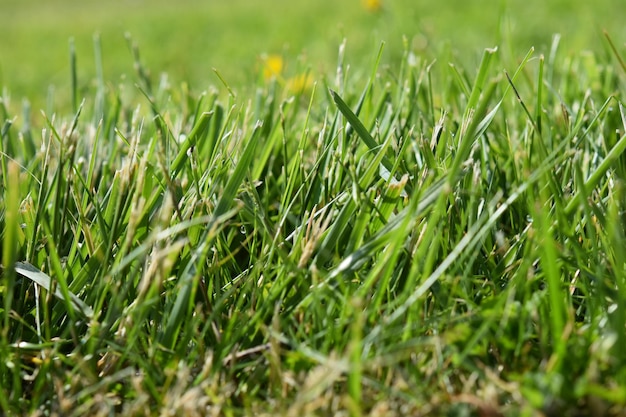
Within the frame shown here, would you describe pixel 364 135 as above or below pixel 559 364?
above

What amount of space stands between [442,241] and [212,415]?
0.36 meters

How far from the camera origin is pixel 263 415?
0.66 meters

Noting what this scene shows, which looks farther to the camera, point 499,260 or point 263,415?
point 499,260

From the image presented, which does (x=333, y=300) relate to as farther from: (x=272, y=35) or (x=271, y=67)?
(x=272, y=35)

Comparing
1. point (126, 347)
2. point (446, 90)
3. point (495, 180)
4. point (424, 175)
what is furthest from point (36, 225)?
point (446, 90)

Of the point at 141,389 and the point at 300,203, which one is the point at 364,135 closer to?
the point at 300,203

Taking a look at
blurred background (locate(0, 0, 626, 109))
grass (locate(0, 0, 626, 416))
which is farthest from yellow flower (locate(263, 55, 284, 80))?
grass (locate(0, 0, 626, 416))

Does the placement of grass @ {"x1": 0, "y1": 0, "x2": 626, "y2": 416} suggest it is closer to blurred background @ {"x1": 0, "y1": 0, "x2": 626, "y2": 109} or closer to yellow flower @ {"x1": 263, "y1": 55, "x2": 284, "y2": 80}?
yellow flower @ {"x1": 263, "y1": 55, "x2": 284, "y2": 80}

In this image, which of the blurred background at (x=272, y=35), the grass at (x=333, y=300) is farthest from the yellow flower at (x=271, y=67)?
the grass at (x=333, y=300)

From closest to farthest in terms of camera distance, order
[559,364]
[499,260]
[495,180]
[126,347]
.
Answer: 1. [559,364]
2. [126,347]
3. [499,260]
4. [495,180]

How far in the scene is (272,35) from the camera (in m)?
5.05

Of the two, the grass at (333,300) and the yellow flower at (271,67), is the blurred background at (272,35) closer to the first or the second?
the yellow flower at (271,67)

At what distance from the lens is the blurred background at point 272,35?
3.43m

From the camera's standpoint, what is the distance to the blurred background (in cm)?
343
